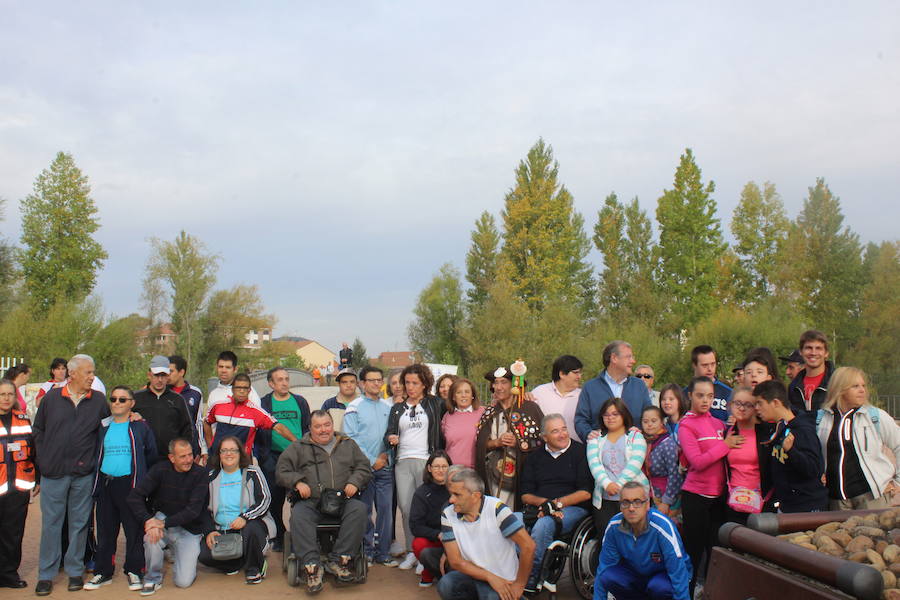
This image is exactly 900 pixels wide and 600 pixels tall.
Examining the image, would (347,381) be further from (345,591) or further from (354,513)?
(345,591)

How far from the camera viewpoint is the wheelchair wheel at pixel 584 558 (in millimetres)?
6047

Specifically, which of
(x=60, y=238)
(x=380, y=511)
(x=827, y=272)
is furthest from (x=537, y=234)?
(x=380, y=511)

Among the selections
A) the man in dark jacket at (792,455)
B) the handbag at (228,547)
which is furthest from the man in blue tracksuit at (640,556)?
the handbag at (228,547)

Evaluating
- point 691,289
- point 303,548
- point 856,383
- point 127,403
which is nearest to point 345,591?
point 303,548

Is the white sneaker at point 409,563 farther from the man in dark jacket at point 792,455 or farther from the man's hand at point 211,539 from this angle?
the man in dark jacket at point 792,455

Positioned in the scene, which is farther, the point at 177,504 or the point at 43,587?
the point at 177,504

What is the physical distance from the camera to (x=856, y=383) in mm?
4820

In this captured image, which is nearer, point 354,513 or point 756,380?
point 756,380

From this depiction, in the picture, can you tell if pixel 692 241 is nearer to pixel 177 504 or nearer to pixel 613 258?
pixel 613 258

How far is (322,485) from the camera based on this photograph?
7078mm

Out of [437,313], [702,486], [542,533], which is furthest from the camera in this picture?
[437,313]

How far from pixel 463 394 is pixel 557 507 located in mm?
1681

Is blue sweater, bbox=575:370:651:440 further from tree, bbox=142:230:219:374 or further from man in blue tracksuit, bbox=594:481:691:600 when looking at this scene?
tree, bbox=142:230:219:374

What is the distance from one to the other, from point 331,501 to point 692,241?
1275 inches
